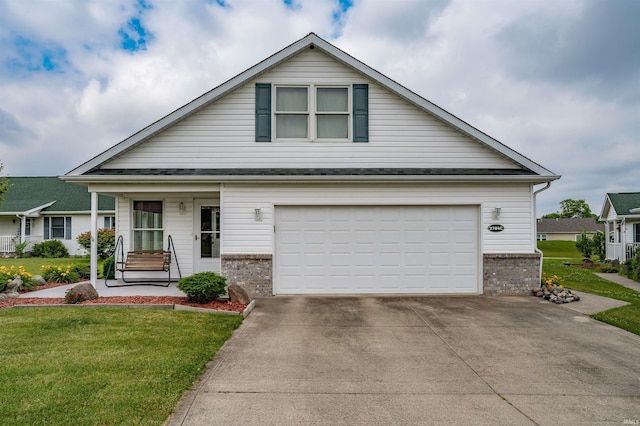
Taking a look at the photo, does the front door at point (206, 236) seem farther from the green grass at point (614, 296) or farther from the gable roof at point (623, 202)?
the gable roof at point (623, 202)

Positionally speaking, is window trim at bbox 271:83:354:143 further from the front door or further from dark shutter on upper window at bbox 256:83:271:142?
the front door

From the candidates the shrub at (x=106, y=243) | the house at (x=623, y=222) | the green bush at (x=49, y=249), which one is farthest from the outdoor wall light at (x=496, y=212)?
the green bush at (x=49, y=249)

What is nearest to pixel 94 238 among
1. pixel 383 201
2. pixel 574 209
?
pixel 383 201

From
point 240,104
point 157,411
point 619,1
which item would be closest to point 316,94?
point 240,104

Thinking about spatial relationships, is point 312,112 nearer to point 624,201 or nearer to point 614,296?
point 614,296

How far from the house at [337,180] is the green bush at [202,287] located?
52.7 inches

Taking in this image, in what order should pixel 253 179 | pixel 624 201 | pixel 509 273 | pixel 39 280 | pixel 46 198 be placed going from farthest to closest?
pixel 46 198
pixel 624 201
pixel 39 280
pixel 509 273
pixel 253 179

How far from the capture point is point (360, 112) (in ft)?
33.5

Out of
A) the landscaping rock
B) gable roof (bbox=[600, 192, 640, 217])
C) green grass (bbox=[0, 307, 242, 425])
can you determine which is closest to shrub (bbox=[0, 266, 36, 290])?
green grass (bbox=[0, 307, 242, 425])

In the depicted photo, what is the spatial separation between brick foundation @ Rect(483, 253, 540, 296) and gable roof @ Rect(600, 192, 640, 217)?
1542 cm

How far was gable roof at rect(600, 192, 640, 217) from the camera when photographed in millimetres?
20969

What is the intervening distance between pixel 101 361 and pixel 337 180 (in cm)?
629

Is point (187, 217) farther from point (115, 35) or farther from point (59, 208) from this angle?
point (59, 208)

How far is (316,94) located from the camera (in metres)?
10.3
